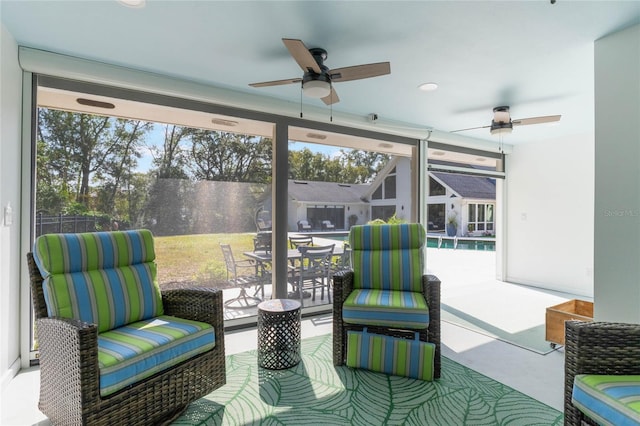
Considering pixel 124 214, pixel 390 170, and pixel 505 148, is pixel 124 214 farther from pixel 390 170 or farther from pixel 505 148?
pixel 505 148

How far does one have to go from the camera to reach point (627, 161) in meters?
2.27

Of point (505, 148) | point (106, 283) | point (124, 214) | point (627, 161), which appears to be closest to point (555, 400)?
point (627, 161)

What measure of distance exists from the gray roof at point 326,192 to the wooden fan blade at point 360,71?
168 cm

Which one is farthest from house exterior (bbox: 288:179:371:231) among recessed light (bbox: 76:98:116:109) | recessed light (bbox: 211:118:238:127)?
recessed light (bbox: 76:98:116:109)


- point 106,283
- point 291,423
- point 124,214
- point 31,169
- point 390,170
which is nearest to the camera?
point 291,423

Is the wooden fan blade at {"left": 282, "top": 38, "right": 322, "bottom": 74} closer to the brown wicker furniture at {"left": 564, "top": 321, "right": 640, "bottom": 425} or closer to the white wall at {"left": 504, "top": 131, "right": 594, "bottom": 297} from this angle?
the brown wicker furniture at {"left": 564, "top": 321, "right": 640, "bottom": 425}

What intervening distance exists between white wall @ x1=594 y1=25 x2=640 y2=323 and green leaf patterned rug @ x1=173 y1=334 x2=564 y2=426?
94 cm

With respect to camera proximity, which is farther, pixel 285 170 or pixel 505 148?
pixel 505 148

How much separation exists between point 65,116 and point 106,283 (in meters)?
1.75

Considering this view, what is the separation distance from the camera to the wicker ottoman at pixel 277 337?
8.76ft

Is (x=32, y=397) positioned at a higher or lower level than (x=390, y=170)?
lower

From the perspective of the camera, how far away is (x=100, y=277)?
2.14 meters

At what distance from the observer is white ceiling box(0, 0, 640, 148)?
2.07m

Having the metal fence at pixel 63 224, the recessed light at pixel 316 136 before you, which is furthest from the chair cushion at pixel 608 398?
the metal fence at pixel 63 224
